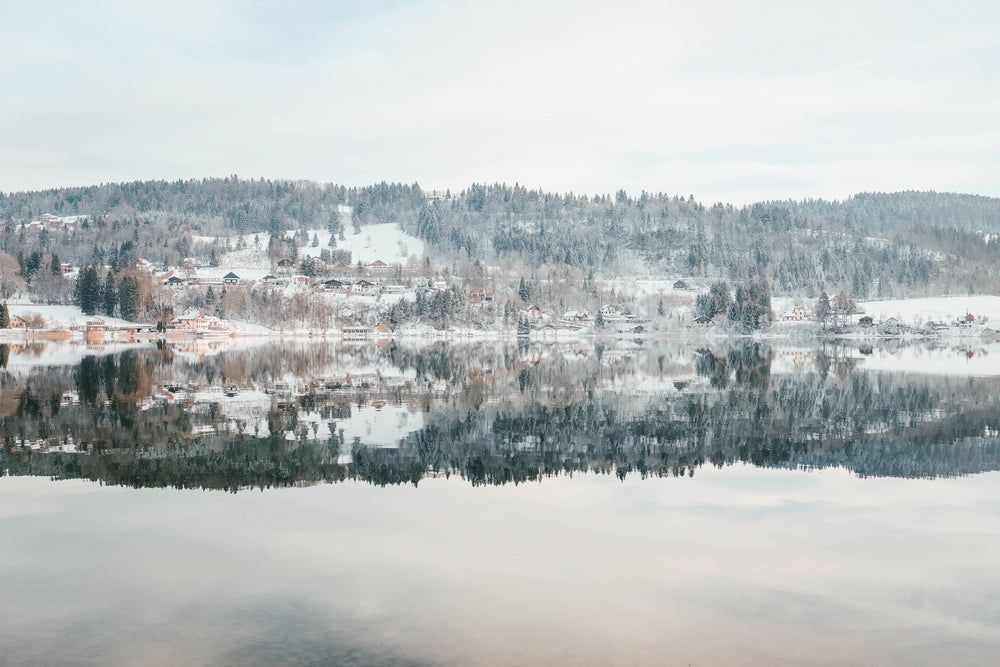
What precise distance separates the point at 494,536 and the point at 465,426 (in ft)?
36.1

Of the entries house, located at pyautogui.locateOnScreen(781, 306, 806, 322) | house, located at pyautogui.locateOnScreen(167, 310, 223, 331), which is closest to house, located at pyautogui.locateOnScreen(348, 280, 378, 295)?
house, located at pyautogui.locateOnScreen(167, 310, 223, 331)

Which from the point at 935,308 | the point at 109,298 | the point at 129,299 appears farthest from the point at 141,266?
the point at 935,308

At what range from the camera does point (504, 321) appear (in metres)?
148

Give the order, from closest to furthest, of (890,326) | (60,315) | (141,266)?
(60,315) < (890,326) < (141,266)

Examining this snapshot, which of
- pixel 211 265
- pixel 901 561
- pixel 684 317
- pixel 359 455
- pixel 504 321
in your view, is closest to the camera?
pixel 901 561

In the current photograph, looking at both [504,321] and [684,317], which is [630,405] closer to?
[504,321]

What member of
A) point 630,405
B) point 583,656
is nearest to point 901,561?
point 583,656

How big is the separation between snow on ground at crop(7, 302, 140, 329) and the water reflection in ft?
277

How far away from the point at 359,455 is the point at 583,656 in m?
11.3

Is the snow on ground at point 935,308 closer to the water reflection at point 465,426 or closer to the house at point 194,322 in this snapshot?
the house at point 194,322

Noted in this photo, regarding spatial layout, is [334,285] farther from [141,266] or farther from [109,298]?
[109,298]

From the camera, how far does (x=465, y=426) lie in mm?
23297

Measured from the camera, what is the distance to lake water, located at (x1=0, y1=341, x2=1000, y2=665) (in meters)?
8.59

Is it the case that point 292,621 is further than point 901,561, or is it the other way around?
point 901,561
